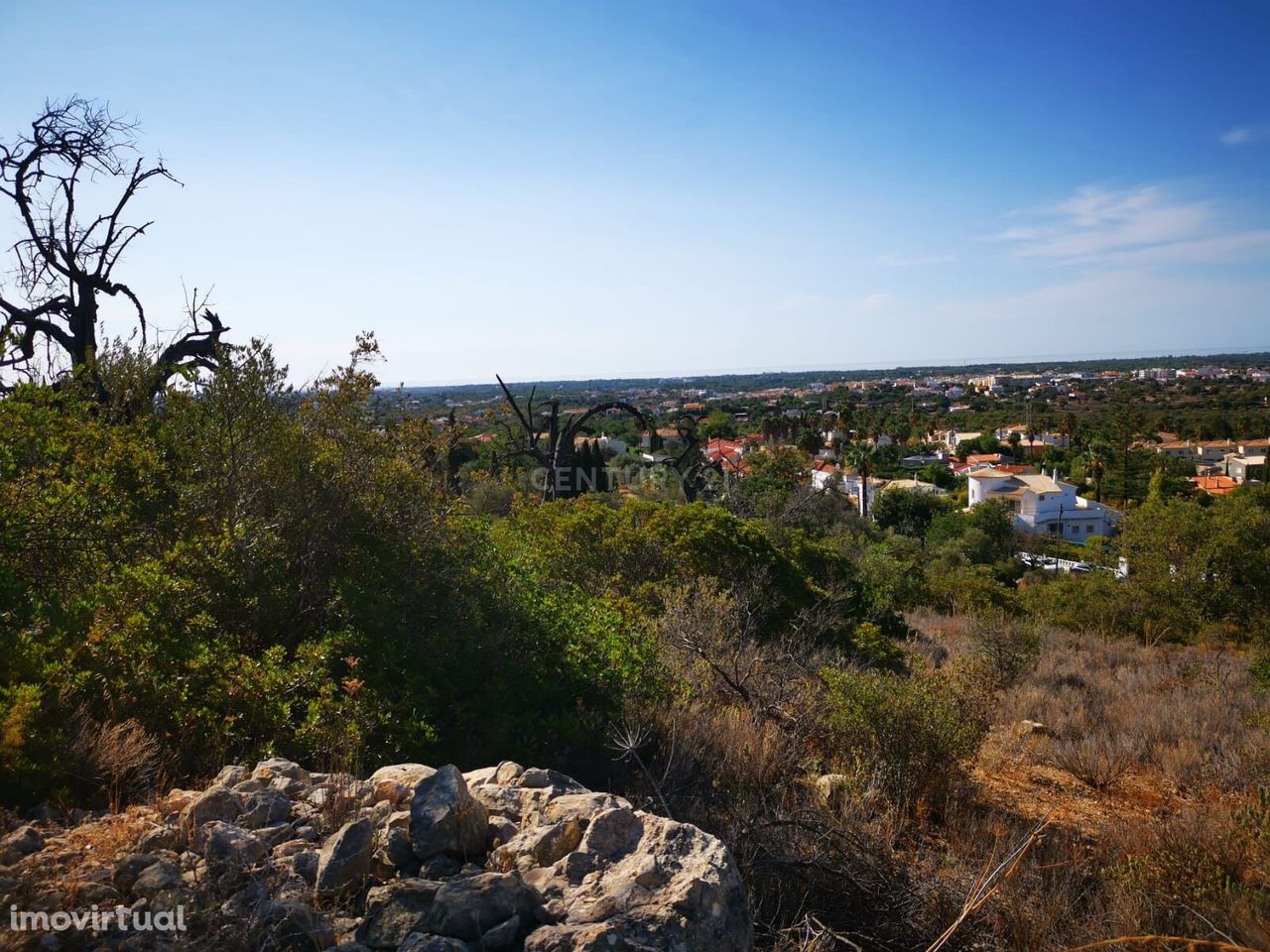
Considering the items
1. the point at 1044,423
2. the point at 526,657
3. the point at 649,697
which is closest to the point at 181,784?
the point at 526,657

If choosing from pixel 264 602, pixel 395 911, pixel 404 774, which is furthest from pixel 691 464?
pixel 395 911

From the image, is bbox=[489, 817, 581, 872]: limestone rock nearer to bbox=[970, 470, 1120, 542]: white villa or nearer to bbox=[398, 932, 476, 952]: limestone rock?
bbox=[398, 932, 476, 952]: limestone rock

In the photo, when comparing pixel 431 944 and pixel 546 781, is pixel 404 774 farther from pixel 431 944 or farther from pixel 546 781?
pixel 431 944

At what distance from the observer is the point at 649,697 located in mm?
5246

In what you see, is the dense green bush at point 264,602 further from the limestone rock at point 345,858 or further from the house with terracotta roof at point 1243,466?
the house with terracotta roof at point 1243,466

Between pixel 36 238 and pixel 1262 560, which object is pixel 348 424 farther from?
pixel 1262 560

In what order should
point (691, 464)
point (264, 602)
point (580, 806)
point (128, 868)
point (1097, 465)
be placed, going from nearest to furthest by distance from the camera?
1. point (128, 868)
2. point (580, 806)
3. point (264, 602)
4. point (691, 464)
5. point (1097, 465)

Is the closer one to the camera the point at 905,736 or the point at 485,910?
the point at 485,910

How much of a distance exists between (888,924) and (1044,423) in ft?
293

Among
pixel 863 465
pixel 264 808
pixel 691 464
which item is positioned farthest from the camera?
pixel 863 465

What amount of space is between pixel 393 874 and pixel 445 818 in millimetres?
254

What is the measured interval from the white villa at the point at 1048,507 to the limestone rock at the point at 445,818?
172 ft

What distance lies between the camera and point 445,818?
288cm

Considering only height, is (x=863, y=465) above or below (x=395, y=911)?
below
